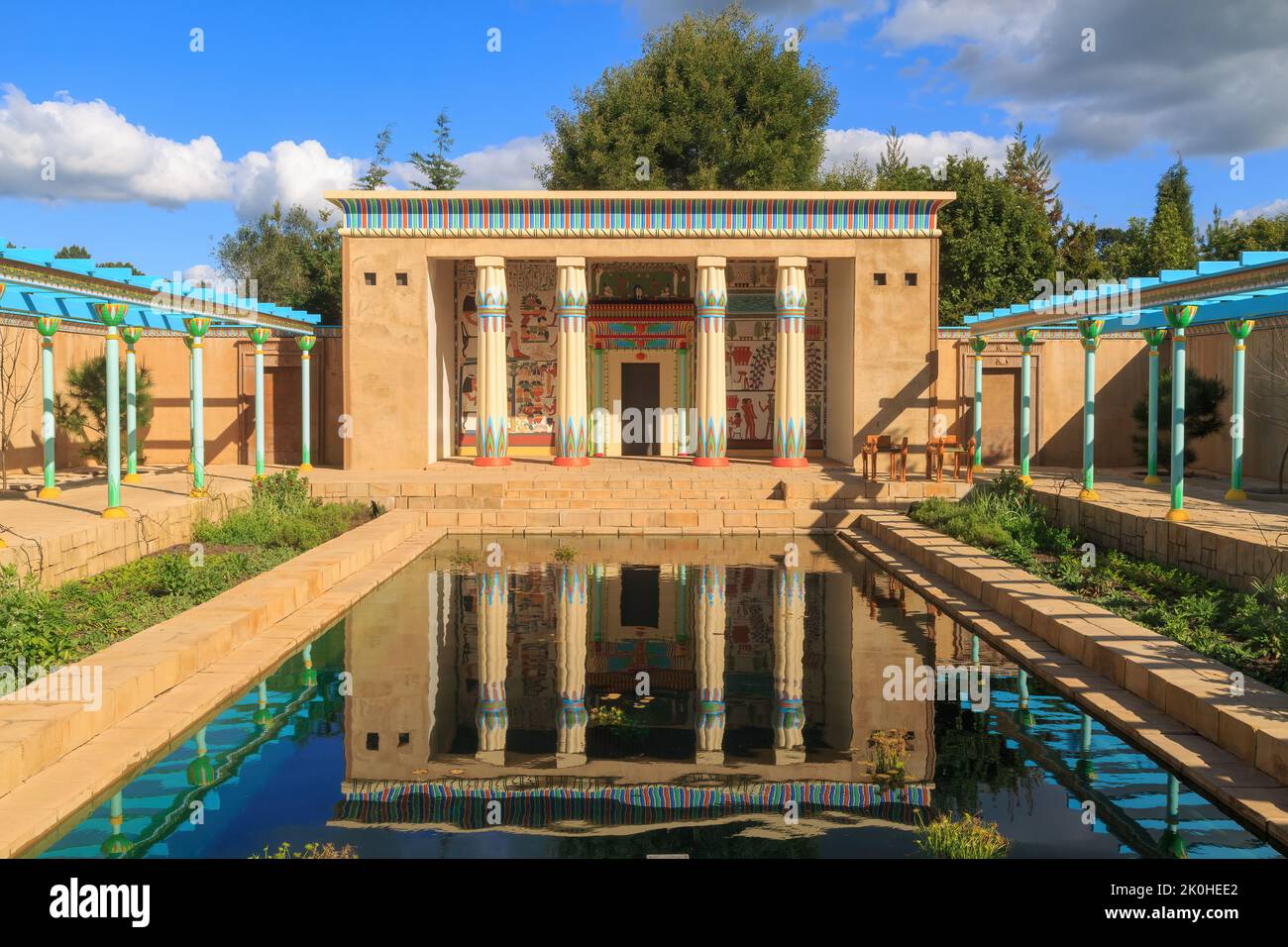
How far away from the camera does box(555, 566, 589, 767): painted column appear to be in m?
5.44

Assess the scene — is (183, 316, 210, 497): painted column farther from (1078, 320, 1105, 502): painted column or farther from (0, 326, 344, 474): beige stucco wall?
(1078, 320, 1105, 502): painted column

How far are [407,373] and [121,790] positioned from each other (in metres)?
13.4

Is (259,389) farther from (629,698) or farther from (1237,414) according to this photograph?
(1237,414)

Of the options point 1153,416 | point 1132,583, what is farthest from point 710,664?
point 1153,416

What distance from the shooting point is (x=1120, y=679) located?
6.23m

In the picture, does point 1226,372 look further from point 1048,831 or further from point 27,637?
point 27,637

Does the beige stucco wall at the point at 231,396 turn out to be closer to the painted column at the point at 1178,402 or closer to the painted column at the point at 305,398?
the painted column at the point at 305,398

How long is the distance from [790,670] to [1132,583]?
11.8ft

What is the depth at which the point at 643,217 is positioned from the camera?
1769 centimetres

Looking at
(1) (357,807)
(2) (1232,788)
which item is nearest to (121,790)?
(1) (357,807)

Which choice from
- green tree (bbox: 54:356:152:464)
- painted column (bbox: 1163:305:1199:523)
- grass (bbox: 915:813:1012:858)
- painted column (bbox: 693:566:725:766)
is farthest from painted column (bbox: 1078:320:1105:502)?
green tree (bbox: 54:356:152:464)

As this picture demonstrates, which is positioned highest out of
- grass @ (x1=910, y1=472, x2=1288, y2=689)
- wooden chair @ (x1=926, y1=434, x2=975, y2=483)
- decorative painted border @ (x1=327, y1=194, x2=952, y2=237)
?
A: decorative painted border @ (x1=327, y1=194, x2=952, y2=237)

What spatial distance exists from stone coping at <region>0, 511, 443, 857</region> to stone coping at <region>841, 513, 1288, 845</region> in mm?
4656

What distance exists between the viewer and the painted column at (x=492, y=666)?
5500 mm
